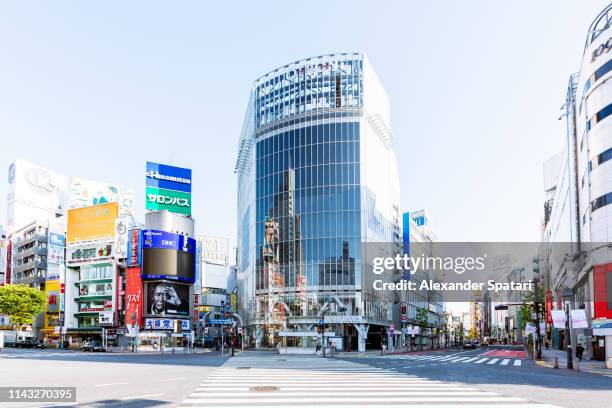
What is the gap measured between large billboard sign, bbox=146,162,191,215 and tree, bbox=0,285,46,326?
24.3 meters

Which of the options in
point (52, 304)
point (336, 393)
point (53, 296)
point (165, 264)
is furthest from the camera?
point (53, 296)

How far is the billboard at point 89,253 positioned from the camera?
96.8 m

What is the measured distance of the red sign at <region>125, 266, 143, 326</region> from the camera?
3578 inches

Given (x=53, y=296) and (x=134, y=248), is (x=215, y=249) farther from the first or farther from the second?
(x=134, y=248)

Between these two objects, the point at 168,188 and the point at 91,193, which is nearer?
the point at 168,188

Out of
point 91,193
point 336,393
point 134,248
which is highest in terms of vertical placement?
point 91,193

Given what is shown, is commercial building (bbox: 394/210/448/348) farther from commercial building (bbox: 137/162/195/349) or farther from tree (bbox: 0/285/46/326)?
tree (bbox: 0/285/46/326)

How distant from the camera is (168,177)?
111 m

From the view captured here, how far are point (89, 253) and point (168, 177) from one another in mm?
21084

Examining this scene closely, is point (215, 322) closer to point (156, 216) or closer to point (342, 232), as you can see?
point (156, 216)

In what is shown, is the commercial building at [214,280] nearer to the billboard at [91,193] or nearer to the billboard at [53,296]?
the billboard at [91,193]

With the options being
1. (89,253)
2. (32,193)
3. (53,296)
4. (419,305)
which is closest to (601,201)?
(89,253)

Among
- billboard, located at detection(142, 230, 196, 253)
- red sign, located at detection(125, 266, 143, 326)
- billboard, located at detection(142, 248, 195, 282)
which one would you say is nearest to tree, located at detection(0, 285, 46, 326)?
red sign, located at detection(125, 266, 143, 326)

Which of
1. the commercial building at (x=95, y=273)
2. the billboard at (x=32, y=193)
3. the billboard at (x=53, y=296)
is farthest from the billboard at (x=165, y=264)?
the billboard at (x=32, y=193)
